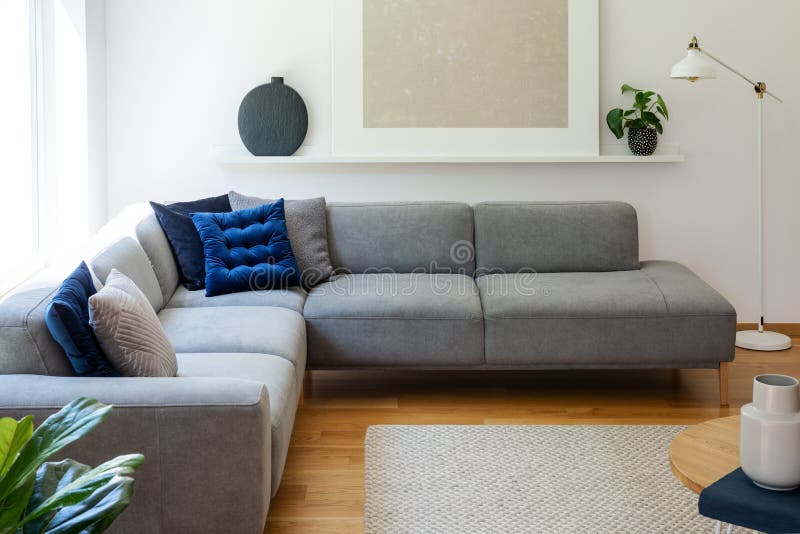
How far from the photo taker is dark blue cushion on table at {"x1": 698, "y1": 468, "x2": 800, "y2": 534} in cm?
216

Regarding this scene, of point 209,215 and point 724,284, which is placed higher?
point 209,215

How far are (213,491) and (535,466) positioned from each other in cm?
128

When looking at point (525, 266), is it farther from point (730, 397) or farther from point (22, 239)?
→ point (22, 239)

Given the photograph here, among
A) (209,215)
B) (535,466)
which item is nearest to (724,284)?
(535,466)

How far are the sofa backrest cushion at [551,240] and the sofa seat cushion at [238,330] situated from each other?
1137 mm

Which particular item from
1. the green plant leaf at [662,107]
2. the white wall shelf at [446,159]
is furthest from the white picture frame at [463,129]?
the green plant leaf at [662,107]

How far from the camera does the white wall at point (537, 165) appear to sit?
4977mm

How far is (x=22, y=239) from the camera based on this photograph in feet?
14.0

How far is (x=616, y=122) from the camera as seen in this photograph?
16.0 feet

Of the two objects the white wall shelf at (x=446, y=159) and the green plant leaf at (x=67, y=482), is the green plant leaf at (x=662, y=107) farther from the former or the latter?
the green plant leaf at (x=67, y=482)

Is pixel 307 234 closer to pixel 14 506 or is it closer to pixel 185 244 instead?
pixel 185 244

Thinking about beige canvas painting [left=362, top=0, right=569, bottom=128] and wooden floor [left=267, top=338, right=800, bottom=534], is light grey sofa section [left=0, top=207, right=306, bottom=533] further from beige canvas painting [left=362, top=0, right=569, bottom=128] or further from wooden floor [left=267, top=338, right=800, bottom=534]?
beige canvas painting [left=362, top=0, right=569, bottom=128]

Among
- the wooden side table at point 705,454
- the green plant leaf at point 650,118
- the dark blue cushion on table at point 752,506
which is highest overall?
the green plant leaf at point 650,118

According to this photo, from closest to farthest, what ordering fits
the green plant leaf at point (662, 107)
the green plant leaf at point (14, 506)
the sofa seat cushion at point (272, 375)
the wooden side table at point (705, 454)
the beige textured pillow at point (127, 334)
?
1. the green plant leaf at point (14, 506)
2. the wooden side table at point (705, 454)
3. the beige textured pillow at point (127, 334)
4. the sofa seat cushion at point (272, 375)
5. the green plant leaf at point (662, 107)
